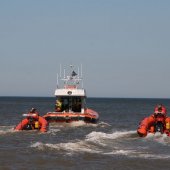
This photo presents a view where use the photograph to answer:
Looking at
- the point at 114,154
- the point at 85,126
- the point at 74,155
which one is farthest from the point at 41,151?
the point at 85,126

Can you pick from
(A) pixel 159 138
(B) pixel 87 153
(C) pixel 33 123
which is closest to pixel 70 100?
(C) pixel 33 123

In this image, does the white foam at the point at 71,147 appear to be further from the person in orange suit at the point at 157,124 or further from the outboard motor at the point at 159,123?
the outboard motor at the point at 159,123

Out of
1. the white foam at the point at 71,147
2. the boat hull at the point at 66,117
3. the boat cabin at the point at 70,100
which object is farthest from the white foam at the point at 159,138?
the boat cabin at the point at 70,100

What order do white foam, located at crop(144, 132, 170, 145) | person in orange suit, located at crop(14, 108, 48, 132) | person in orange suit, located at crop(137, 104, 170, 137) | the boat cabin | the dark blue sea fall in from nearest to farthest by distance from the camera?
the dark blue sea < white foam, located at crop(144, 132, 170, 145) < person in orange suit, located at crop(137, 104, 170, 137) < person in orange suit, located at crop(14, 108, 48, 132) < the boat cabin

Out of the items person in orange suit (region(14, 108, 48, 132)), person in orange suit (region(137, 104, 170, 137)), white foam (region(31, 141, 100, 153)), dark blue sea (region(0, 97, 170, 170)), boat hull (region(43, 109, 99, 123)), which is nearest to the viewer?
dark blue sea (region(0, 97, 170, 170))

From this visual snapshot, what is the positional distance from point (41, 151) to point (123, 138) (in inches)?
317

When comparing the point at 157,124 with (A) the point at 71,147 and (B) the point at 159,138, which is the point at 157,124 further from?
(A) the point at 71,147

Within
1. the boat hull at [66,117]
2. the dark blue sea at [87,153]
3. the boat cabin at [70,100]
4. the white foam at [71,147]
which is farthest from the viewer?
the boat cabin at [70,100]

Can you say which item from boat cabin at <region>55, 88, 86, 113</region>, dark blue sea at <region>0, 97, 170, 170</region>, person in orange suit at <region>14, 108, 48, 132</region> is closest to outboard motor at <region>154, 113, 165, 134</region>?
dark blue sea at <region>0, 97, 170, 170</region>

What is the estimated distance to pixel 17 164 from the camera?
16859 millimetres

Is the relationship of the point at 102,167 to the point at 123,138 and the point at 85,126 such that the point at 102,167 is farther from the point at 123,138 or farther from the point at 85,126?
the point at 85,126

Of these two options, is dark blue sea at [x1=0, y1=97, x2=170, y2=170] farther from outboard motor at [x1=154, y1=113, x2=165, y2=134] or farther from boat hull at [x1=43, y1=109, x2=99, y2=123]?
boat hull at [x1=43, y1=109, x2=99, y2=123]

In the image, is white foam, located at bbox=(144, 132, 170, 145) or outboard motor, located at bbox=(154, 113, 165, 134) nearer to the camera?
white foam, located at bbox=(144, 132, 170, 145)

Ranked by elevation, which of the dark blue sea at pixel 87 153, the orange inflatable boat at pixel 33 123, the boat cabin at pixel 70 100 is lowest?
the dark blue sea at pixel 87 153
